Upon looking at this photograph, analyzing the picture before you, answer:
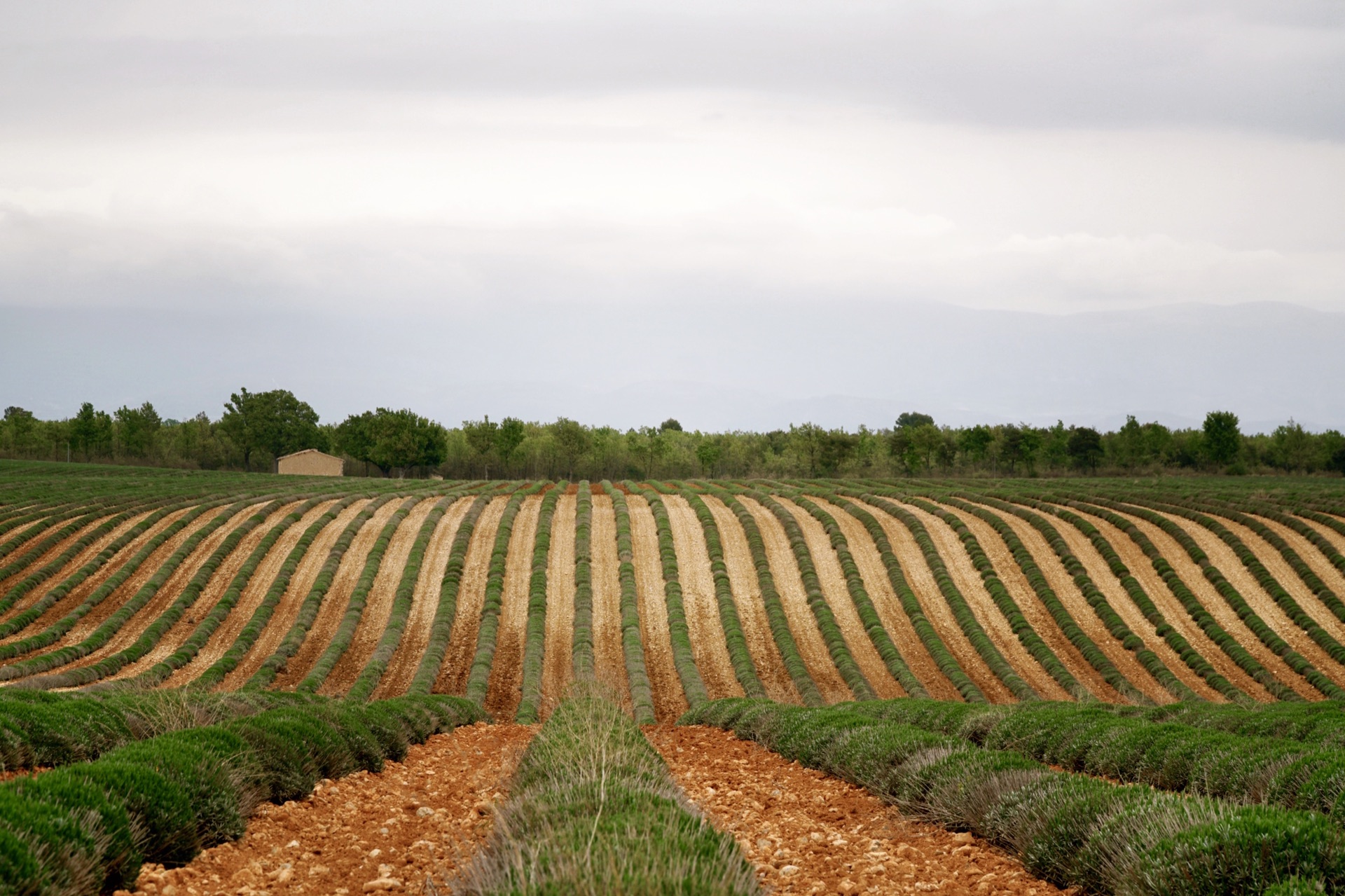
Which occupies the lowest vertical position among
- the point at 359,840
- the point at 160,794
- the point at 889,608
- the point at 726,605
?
the point at 889,608

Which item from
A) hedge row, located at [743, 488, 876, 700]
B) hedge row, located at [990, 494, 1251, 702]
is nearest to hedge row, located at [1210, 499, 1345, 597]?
hedge row, located at [990, 494, 1251, 702]

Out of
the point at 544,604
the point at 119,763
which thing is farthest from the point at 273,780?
the point at 544,604

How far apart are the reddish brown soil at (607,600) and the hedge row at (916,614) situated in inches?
405

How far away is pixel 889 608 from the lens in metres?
37.1

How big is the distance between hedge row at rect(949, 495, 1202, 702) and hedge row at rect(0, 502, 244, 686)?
30813 millimetres

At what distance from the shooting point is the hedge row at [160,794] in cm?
590

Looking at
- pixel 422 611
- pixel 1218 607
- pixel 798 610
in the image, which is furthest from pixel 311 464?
pixel 1218 607

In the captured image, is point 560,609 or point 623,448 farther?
point 623,448

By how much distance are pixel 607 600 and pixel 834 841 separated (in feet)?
95.6

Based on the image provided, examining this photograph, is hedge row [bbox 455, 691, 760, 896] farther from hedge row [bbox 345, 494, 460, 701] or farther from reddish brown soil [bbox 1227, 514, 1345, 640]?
reddish brown soil [bbox 1227, 514, 1345, 640]

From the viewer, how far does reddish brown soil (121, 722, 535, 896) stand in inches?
284

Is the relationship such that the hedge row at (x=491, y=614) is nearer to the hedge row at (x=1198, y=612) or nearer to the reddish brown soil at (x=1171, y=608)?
the reddish brown soil at (x=1171, y=608)

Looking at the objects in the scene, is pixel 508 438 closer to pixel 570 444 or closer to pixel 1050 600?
pixel 570 444

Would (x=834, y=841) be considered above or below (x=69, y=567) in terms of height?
above
